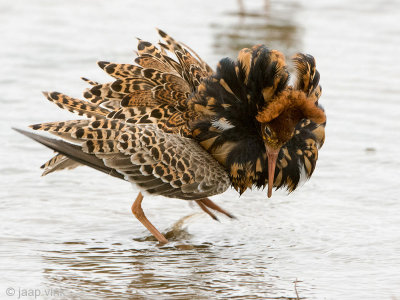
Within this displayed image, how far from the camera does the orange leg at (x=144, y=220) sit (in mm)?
7387

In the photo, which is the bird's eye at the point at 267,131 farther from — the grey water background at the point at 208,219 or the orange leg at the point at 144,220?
the orange leg at the point at 144,220

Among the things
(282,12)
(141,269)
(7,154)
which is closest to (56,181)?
(7,154)

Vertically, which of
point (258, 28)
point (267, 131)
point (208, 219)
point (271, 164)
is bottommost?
point (208, 219)

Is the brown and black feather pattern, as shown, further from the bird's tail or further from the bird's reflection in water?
the bird's reflection in water

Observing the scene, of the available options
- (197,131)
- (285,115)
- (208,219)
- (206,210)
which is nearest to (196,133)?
(197,131)

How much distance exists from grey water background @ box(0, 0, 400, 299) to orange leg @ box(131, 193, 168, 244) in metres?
0.10

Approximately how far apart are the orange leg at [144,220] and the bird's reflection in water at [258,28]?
674 centimetres

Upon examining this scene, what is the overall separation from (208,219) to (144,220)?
0.78m

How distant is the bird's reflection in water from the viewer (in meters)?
15.0

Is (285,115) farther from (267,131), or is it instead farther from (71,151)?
(71,151)

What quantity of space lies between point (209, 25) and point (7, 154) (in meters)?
7.83

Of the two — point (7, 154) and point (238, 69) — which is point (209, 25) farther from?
point (238, 69)

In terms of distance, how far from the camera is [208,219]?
8023 mm

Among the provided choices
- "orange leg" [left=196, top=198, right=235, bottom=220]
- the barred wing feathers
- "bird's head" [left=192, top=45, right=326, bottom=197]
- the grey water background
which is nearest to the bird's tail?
the barred wing feathers
